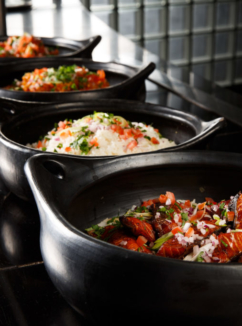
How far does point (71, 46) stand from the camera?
127 inches

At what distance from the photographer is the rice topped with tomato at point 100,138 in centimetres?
176

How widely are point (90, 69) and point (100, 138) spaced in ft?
3.17

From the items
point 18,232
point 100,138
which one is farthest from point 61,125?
point 18,232

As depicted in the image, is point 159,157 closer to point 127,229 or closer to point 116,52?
point 127,229

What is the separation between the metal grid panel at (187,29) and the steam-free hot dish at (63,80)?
5.66 meters

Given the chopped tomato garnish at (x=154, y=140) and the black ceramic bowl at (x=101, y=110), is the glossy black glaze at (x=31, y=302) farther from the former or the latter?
the chopped tomato garnish at (x=154, y=140)

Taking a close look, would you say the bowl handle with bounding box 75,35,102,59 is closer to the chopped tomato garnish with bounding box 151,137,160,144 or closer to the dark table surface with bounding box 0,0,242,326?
the dark table surface with bounding box 0,0,242,326

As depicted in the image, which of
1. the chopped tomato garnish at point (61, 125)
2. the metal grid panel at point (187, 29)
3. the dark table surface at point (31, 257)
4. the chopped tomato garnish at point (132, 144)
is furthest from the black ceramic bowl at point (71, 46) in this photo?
the metal grid panel at point (187, 29)

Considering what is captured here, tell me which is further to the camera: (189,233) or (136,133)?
(136,133)

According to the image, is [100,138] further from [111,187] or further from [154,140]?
[111,187]

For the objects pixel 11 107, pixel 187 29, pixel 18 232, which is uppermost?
pixel 11 107

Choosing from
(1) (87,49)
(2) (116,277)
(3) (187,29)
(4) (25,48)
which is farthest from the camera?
(3) (187,29)

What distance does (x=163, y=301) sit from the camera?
898 millimetres

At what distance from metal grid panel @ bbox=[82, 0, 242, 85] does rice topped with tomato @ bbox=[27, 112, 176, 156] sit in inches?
249
